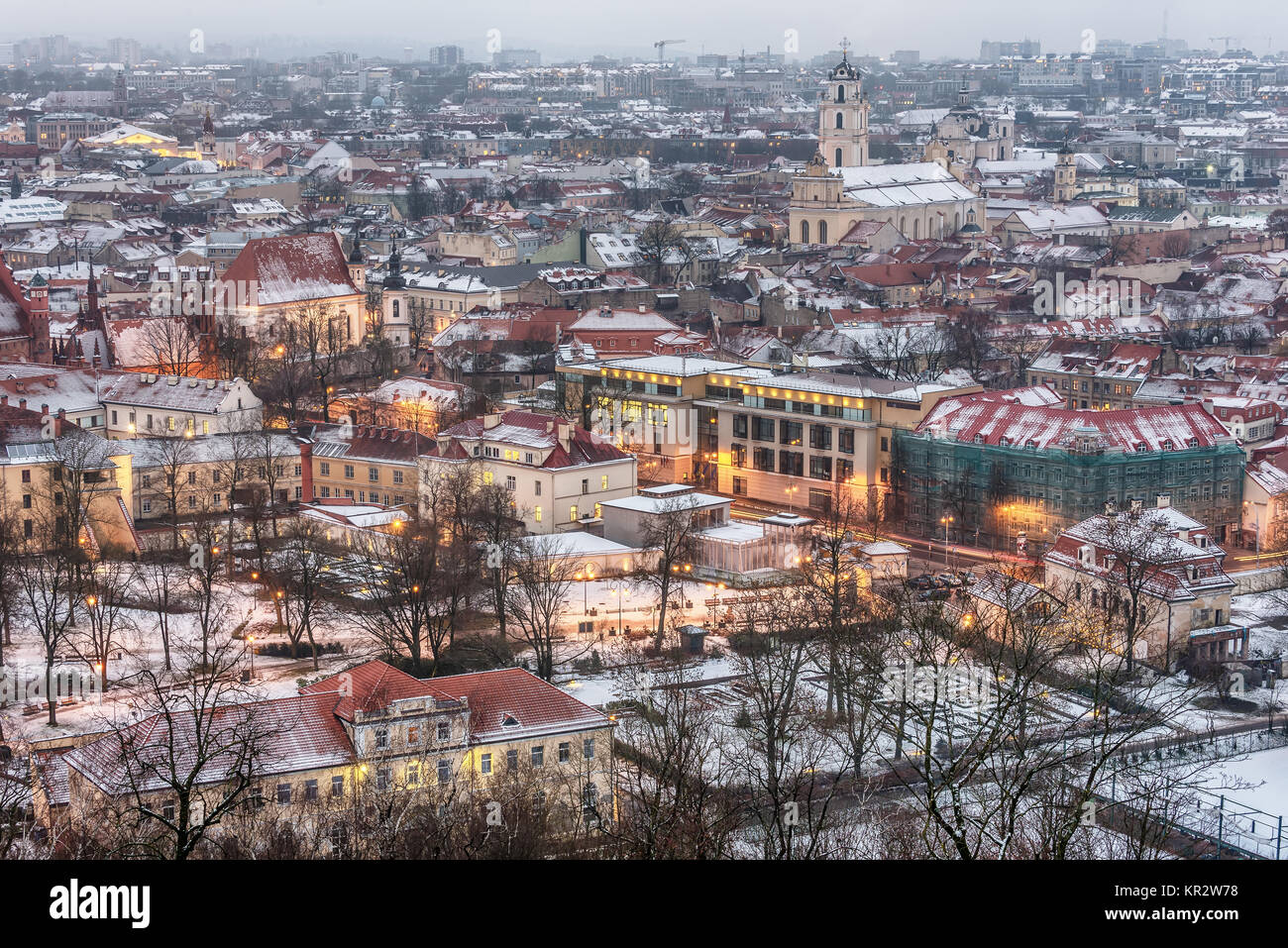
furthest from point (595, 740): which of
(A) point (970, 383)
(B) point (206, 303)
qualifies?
(B) point (206, 303)

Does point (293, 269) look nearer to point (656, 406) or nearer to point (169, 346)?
point (169, 346)

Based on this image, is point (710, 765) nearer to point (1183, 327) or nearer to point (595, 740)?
point (595, 740)

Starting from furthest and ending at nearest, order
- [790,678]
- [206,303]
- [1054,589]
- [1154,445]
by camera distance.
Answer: [206,303] < [1154,445] < [1054,589] < [790,678]

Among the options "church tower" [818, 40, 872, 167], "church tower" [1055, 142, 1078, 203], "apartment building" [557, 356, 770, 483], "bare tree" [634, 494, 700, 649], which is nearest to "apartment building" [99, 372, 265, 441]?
"apartment building" [557, 356, 770, 483]

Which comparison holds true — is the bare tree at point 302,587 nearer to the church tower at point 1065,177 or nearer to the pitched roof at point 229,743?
the pitched roof at point 229,743

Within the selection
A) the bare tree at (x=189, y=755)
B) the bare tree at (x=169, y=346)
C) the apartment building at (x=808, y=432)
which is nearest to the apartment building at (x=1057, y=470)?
the apartment building at (x=808, y=432)

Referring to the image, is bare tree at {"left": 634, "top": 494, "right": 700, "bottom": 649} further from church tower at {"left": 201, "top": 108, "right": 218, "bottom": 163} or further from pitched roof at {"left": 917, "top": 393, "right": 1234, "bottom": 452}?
church tower at {"left": 201, "top": 108, "right": 218, "bottom": 163}
